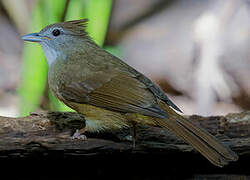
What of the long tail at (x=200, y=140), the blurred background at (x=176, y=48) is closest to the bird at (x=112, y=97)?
the long tail at (x=200, y=140)

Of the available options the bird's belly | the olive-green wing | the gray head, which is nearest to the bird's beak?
the gray head

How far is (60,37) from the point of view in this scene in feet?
14.6

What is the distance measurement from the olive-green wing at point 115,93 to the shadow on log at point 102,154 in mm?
332

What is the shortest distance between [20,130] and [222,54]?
11.8 ft

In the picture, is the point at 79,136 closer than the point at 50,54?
Yes

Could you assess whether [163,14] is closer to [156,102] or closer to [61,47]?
[61,47]

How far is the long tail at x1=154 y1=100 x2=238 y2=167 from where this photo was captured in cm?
338

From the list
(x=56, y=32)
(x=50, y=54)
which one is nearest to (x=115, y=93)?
(x=50, y=54)

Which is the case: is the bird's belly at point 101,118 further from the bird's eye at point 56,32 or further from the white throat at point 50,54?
the bird's eye at point 56,32

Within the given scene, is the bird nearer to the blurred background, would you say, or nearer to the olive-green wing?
the olive-green wing

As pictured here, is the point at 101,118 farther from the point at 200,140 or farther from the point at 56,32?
the point at 56,32

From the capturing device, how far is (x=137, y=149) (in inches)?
148

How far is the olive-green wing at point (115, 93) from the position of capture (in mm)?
3588

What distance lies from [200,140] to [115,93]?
805mm
